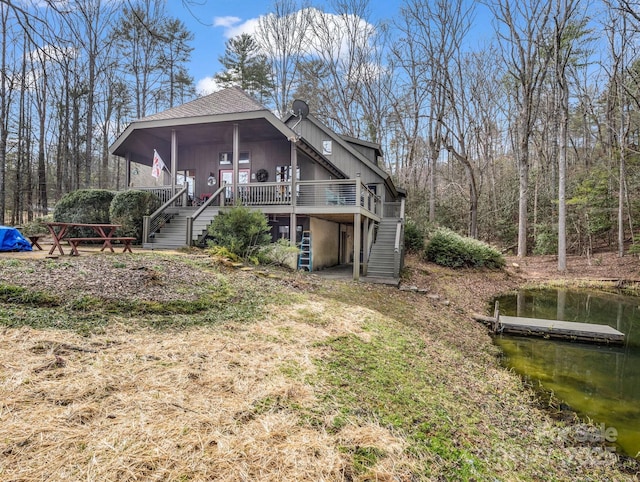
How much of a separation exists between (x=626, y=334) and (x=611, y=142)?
55.7 ft

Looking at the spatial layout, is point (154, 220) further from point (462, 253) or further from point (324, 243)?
point (462, 253)

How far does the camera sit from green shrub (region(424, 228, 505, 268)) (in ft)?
55.4

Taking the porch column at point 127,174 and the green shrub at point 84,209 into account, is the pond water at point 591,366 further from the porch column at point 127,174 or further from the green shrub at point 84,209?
the porch column at point 127,174

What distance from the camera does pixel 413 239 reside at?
1903cm

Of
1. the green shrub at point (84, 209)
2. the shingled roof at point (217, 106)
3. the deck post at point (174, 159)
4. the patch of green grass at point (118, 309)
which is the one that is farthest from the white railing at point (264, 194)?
the patch of green grass at point (118, 309)

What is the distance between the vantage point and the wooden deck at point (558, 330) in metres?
8.19

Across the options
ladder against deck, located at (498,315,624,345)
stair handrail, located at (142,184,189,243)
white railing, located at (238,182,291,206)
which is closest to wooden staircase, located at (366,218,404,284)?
ladder against deck, located at (498,315,624,345)

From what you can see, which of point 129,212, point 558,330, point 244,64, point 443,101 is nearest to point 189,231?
point 129,212

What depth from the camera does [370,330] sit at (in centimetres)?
611

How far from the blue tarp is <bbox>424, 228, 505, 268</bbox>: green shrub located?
54.3 ft

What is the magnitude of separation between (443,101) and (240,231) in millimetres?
19938

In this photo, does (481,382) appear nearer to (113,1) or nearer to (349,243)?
(113,1)

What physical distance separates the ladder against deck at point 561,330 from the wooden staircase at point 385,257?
3.89m

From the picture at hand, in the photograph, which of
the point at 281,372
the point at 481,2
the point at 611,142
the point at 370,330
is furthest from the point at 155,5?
the point at 611,142
